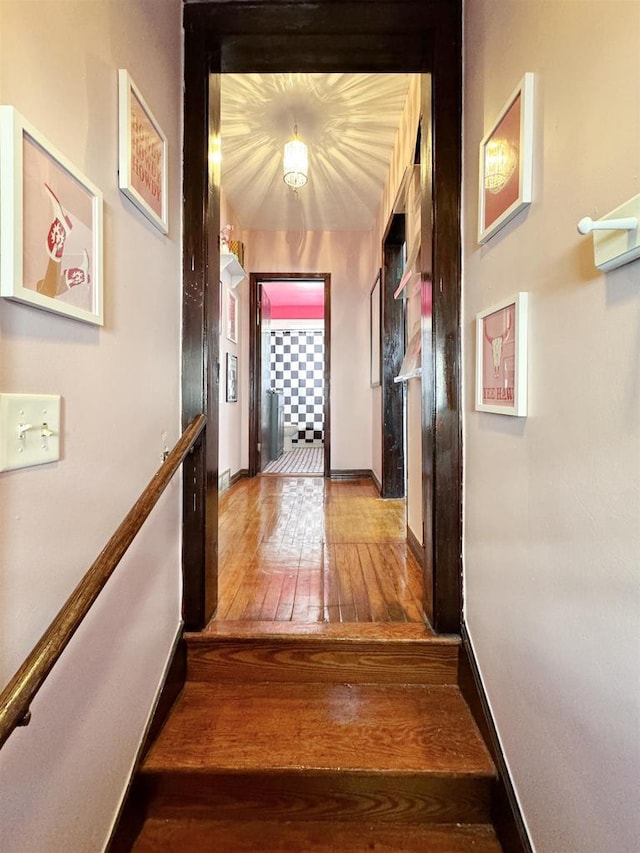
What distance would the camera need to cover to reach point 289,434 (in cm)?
857

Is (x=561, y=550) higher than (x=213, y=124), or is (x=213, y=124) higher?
(x=213, y=124)

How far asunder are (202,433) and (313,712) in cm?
96

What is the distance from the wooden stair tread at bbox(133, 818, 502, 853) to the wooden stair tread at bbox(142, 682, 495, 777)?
0.50 feet

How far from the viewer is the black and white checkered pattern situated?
855 centimetres

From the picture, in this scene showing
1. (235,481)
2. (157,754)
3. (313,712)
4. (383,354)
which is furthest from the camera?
(235,481)

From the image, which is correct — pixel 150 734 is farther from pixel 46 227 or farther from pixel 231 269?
pixel 231 269

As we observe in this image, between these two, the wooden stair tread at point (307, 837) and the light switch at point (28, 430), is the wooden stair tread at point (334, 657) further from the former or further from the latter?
the light switch at point (28, 430)

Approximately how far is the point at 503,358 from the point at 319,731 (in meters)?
1.19

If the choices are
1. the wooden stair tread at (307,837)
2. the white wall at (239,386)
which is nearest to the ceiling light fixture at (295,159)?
the white wall at (239,386)

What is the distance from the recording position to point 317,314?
798 centimetres

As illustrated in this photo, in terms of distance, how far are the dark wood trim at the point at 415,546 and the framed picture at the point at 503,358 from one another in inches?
41.0

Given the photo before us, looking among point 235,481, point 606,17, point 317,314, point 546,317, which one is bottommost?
point 235,481

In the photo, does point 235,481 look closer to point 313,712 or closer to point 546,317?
point 313,712

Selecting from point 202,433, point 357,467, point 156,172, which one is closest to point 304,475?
point 357,467
